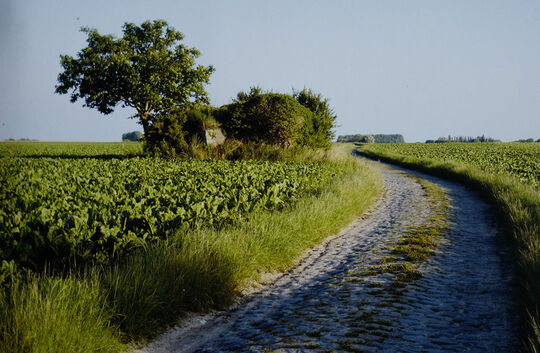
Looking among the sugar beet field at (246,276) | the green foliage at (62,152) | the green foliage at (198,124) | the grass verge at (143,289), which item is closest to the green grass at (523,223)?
the sugar beet field at (246,276)

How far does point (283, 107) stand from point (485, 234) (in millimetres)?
13360

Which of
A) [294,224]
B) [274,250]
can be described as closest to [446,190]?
[294,224]

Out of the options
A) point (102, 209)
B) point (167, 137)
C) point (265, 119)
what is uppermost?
point (265, 119)

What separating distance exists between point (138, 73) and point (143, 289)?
72.9 ft

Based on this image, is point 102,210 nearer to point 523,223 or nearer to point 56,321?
point 56,321

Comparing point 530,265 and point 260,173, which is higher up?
point 260,173

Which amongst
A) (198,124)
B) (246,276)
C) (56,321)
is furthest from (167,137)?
(56,321)

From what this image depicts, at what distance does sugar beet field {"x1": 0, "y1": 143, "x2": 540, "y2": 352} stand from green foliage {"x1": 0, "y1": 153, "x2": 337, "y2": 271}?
1.2 inches

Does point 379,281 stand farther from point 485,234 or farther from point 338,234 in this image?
point 485,234

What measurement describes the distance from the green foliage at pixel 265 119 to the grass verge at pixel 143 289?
12.8 m

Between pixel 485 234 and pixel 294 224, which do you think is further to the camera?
pixel 485 234

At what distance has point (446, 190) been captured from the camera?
16000mm

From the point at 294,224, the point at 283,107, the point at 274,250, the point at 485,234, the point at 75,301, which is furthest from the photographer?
the point at 283,107

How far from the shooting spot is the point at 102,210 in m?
6.08
